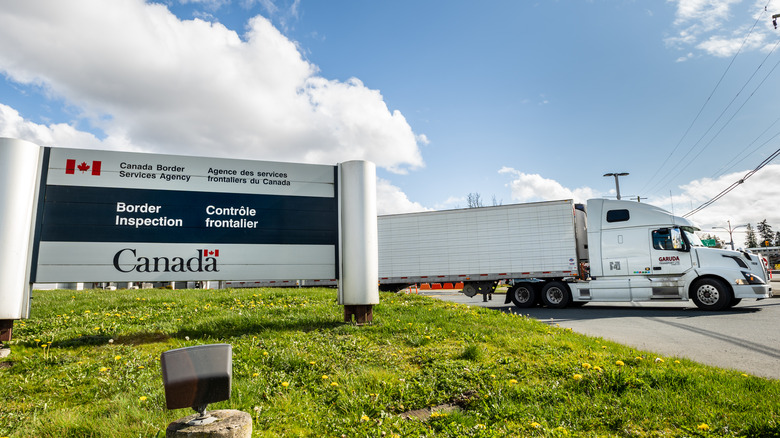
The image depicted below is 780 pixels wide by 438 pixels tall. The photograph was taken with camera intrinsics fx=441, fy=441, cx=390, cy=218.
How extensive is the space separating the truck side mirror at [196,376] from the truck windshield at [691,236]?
15.5 m

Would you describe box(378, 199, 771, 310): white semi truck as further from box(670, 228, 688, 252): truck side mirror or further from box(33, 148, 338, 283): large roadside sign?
box(33, 148, 338, 283): large roadside sign

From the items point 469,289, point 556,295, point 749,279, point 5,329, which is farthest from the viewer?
point 469,289

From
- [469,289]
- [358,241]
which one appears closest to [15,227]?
[358,241]

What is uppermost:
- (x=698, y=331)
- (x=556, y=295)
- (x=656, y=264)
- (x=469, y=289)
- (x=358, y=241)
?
(x=358, y=241)

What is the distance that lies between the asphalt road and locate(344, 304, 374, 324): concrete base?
406 centimetres

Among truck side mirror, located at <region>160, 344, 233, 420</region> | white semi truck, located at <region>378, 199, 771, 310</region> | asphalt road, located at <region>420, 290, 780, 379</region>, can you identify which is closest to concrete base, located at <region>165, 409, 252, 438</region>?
truck side mirror, located at <region>160, 344, 233, 420</region>

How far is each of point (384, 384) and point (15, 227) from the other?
19.3ft

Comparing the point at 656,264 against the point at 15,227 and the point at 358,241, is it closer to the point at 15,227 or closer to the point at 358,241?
the point at 358,241

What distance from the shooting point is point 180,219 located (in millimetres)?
7332

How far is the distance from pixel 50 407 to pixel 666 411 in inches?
215

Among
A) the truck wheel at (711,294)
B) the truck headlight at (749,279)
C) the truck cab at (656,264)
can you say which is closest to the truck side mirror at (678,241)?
the truck cab at (656,264)

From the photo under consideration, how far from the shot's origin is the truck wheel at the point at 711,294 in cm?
1323

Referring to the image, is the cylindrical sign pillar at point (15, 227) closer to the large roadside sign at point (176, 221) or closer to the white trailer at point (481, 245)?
the large roadside sign at point (176, 221)

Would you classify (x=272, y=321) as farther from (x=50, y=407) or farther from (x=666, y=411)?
(x=666, y=411)
